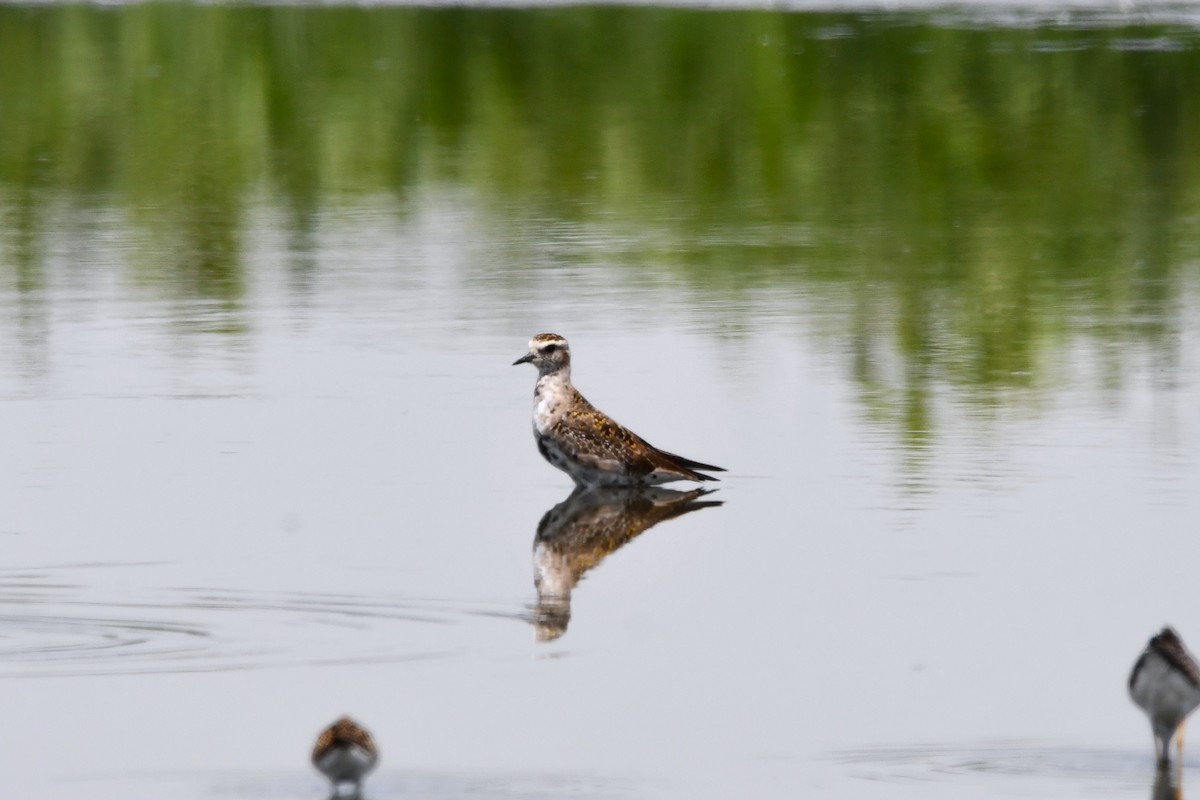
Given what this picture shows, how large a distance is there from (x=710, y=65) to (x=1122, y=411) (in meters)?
19.4

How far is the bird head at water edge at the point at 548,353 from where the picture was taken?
431 inches

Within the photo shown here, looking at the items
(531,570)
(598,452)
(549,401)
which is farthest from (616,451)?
(531,570)

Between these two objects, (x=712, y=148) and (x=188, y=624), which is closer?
(x=188, y=624)

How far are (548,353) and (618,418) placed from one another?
2.41 feet

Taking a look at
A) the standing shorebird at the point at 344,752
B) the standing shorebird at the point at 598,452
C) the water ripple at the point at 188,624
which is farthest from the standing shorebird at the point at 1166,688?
the standing shorebird at the point at 598,452

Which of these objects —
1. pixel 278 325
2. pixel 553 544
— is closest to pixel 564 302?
pixel 278 325

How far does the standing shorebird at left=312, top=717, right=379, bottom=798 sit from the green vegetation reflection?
5376 millimetres

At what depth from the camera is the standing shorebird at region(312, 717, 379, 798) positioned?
6.09 m

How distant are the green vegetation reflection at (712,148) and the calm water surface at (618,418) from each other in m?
0.10

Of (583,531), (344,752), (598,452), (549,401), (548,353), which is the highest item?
(548,353)

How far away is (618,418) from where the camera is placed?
11586 mm

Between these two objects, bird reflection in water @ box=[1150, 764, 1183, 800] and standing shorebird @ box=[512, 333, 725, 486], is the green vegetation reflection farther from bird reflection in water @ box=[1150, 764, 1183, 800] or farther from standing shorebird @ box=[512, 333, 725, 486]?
bird reflection in water @ box=[1150, 764, 1183, 800]

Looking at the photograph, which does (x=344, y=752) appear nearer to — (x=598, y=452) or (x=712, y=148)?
(x=598, y=452)

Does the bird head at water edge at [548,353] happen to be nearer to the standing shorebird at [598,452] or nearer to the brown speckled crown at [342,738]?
the standing shorebird at [598,452]
